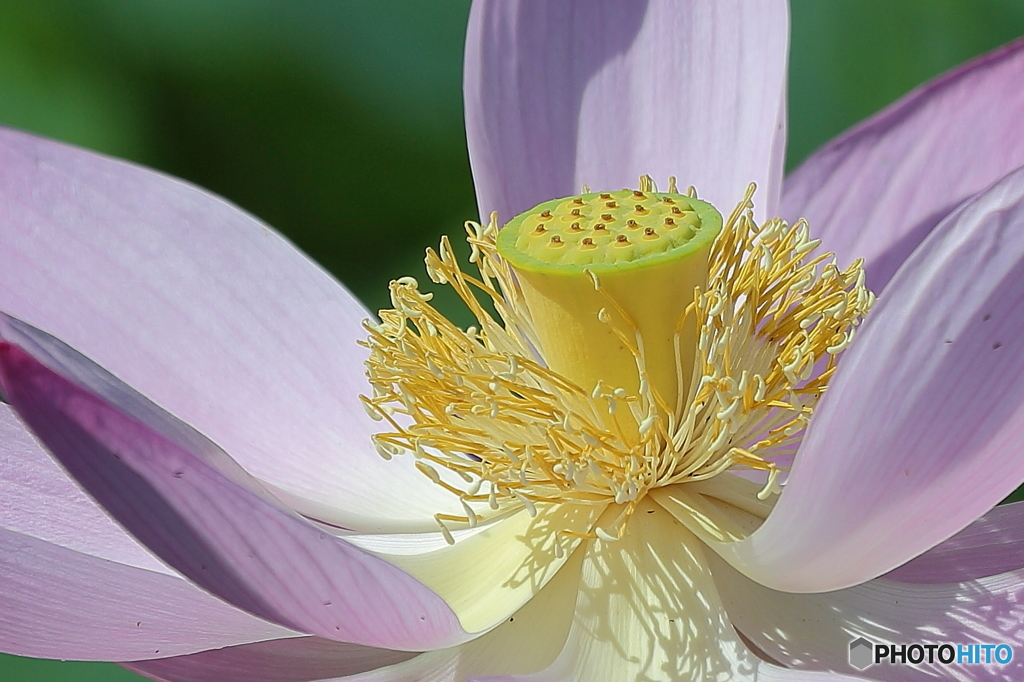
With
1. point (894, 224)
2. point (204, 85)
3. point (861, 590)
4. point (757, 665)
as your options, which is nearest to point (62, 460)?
point (757, 665)

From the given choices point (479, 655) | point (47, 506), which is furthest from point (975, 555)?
point (47, 506)

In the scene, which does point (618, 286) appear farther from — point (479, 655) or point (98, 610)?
point (98, 610)

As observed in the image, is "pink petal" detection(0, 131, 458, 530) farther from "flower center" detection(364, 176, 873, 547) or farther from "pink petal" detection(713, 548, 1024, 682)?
"pink petal" detection(713, 548, 1024, 682)

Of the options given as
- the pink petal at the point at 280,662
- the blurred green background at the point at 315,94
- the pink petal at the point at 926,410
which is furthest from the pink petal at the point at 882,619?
the blurred green background at the point at 315,94

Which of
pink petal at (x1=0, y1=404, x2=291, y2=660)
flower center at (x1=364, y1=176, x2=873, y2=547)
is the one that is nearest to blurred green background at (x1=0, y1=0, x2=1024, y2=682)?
flower center at (x1=364, y1=176, x2=873, y2=547)

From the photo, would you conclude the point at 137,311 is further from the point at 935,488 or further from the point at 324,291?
the point at 935,488
